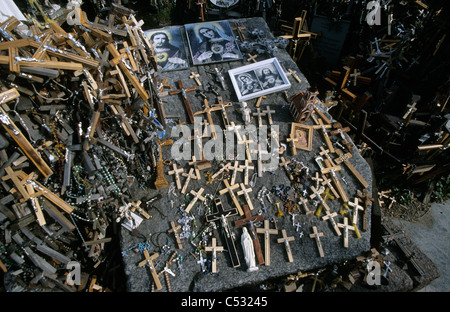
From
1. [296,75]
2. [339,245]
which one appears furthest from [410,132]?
[339,245]

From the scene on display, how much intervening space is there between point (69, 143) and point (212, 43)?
609cm

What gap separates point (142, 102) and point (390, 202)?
310 inches

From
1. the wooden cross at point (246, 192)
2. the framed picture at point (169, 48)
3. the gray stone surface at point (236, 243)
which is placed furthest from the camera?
the framed picture at point (169, 48)

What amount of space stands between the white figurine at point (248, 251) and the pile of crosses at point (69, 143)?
270cm

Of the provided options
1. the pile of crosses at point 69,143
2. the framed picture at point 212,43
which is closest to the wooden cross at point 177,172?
the pile of crosses at point 69,143

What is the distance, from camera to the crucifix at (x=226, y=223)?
593 centimetres

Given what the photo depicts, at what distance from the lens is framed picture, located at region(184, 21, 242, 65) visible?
30.1 ft

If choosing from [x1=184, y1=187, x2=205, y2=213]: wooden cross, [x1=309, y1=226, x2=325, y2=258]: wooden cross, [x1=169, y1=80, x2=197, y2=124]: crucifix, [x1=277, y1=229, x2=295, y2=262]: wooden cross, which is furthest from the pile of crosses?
[x1=309, y1=226, x2=325, y2=258]: wooden cross

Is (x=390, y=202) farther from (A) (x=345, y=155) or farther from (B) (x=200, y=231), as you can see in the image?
(B) (x=200, y=231)

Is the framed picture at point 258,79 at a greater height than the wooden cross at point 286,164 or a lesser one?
greater

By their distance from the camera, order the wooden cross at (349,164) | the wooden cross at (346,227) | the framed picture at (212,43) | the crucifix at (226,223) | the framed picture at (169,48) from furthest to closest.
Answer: the framed picture at (212,43) < the framed picture at (169,48) < the wooden cross at (349,164) < the wooden cross at (346,227) < the crucifix at (226,223)

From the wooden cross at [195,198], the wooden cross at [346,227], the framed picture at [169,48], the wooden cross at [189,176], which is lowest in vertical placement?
the wooden cross at [346,227]

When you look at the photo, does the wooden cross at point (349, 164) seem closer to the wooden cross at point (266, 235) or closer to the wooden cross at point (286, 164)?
the wooden cross at point (286, 164)

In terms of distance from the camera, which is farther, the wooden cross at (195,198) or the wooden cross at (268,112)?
the wooden cross at (268,112)
